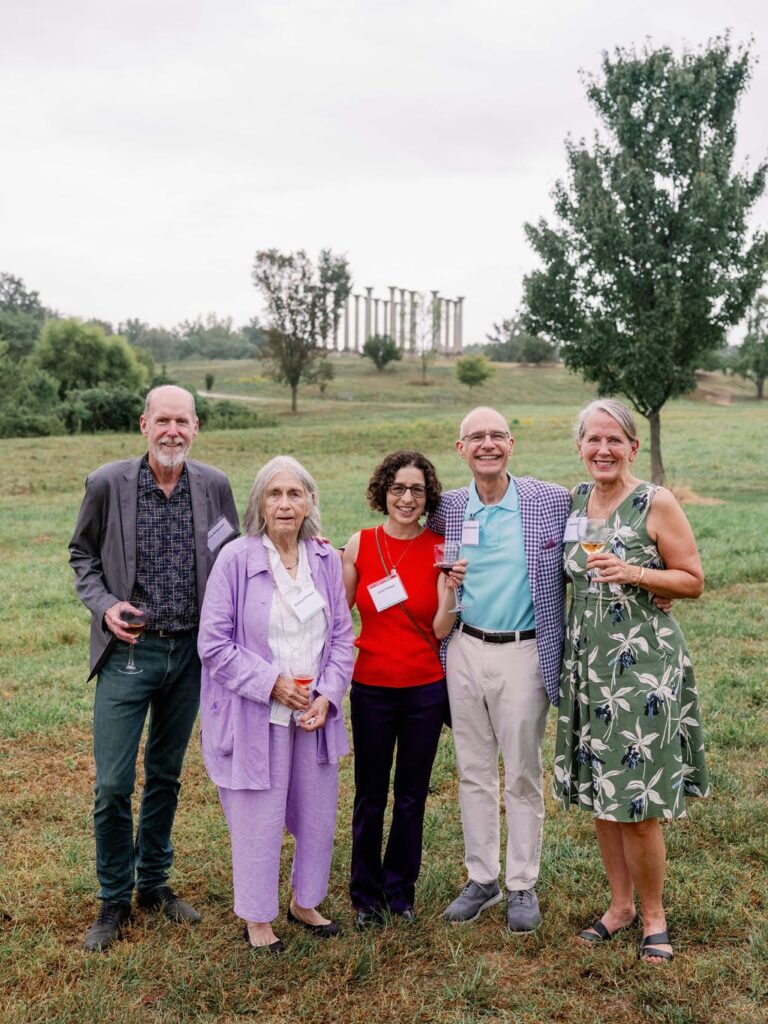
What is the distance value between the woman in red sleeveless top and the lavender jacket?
0.25 meters

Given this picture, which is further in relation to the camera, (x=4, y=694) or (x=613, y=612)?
(x=4, y=694)

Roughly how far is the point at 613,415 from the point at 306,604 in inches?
61.3

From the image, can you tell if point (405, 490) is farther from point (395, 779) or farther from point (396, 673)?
point (395, 779)

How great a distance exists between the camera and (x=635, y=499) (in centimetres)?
393

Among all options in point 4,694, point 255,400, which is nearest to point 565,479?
point 4,694

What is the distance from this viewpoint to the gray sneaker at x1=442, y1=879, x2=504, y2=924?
4.36 meters

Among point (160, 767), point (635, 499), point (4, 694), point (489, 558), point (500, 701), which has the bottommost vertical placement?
point (4, 694)

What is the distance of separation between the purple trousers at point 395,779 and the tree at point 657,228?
13.7 m

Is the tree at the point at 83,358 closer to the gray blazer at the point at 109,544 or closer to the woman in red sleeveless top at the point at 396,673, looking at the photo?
the gray blazer at the point at 109,544

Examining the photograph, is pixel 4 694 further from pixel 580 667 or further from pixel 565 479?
pixel 565 479

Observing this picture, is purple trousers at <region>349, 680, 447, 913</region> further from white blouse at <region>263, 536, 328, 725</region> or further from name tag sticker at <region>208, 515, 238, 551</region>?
name tag sticker at <region>208, 515, 238, 551</region>

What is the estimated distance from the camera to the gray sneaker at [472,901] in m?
4.36

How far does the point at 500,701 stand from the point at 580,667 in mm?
472

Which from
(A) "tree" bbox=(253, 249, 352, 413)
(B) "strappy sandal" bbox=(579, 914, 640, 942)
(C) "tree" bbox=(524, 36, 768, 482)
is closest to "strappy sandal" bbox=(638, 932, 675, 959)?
(B) "strappy sandal" bbox=(579, 914, 640, 942)
